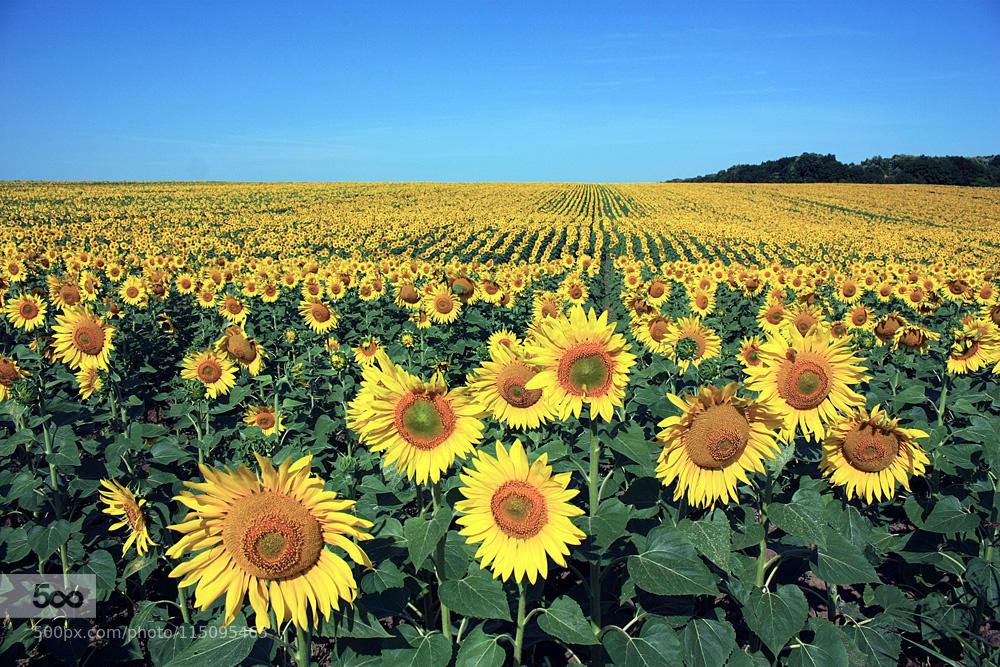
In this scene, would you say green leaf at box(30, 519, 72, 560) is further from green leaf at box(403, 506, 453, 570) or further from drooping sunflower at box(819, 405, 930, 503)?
drooping sunflower at box(819, 405, 930, 503)

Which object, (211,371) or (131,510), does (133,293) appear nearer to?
(211,371)

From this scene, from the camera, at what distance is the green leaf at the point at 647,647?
227 cm

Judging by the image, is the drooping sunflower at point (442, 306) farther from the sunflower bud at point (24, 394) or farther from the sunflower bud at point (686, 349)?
the sunflower bud at point (24, 394)

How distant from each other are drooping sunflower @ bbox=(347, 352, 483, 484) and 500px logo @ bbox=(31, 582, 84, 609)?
307cm

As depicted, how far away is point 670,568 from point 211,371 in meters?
4.83

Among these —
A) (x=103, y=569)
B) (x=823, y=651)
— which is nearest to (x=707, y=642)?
(x=823, y=651)

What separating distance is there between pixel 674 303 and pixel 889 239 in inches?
1199

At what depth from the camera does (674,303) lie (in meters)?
12.1

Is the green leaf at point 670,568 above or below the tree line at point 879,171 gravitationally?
below

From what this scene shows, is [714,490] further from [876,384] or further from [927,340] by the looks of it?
[927,340]

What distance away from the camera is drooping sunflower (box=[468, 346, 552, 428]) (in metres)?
2.56

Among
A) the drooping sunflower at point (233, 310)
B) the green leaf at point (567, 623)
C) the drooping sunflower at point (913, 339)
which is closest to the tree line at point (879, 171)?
the drooping sunflower at point (913, 339)

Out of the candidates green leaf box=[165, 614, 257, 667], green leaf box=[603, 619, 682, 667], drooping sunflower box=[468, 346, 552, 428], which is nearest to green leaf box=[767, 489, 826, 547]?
green leaf box=[603, 619, 682, 667]

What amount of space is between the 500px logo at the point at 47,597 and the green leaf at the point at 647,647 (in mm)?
3541
